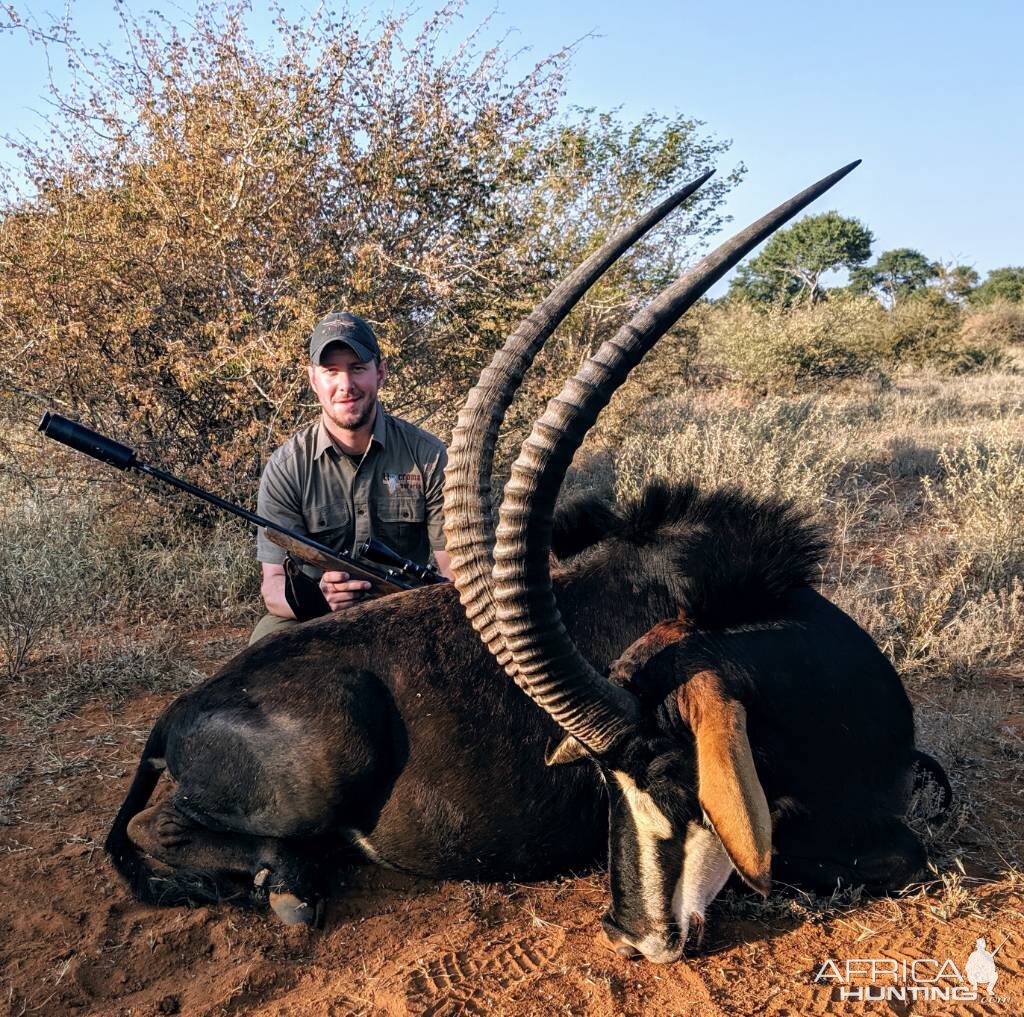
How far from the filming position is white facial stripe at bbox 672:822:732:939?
2.57m

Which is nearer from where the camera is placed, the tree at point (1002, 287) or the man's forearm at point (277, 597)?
the man's forearm at point (277, 597)

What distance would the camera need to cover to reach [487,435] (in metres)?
2.44

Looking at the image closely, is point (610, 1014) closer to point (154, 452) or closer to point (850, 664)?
point (850, 664)

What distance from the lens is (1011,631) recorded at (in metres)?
5.53

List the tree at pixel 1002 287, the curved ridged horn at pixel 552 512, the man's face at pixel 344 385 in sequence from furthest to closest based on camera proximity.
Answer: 1. the tree at pixel 1002 287
2. the man's face at pixel 344 385
3. the curved ridged horn at pixel 552 512

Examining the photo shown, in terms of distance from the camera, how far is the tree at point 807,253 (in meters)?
35.5

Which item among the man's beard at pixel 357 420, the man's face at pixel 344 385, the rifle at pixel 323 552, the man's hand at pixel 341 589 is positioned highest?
the man's face at pixel 344 385

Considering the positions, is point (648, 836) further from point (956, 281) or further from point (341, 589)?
point (956, 281)

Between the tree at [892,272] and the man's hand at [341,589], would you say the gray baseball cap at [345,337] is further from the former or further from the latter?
the tree at [892,272]

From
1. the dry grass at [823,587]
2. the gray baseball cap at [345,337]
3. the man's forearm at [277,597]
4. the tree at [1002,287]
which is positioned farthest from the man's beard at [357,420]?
the tree at [1002,287]

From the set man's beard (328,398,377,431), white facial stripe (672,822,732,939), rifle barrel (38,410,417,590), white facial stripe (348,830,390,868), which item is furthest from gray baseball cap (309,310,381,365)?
white facial stripe (672,822,732,939)

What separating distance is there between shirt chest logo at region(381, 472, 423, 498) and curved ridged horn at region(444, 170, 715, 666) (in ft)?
7.34

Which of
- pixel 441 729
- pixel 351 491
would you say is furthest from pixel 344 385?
pixel 441 729

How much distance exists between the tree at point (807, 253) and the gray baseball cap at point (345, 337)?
31987 mm
